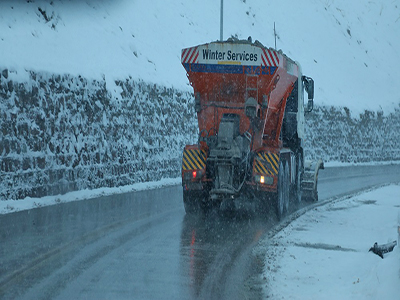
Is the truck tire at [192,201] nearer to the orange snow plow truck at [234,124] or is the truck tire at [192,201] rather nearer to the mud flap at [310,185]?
the orange snow plow truck at [234,124]

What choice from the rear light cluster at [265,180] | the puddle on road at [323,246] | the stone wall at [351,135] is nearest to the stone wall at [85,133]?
the rear light cluster at [265,180]

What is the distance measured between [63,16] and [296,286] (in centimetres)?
1660

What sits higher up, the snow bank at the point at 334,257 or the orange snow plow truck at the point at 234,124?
the orange snow plow truck at the point at 234,124

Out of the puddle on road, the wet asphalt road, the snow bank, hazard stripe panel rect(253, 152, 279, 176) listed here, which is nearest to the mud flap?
the snow bank

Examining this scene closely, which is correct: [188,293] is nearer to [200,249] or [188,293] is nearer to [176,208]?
[200,249]

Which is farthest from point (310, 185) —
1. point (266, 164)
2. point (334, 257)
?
point (334, 257)

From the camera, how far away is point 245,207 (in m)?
14.0

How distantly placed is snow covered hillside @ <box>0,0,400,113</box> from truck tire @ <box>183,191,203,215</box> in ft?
15.0

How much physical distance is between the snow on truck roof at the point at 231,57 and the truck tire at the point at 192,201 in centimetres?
258

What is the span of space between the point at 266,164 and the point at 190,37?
1930 cm

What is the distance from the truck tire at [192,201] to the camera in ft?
41.8

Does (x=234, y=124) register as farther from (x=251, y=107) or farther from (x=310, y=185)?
(x=310, y=185)

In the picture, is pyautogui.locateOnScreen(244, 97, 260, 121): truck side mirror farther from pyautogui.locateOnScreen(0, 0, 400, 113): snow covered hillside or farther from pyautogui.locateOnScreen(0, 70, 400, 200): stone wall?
pyautogui.locateOnScreen(0, 0, 400, 113): snow covered hillside

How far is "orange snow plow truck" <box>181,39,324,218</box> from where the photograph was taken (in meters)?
12.1
